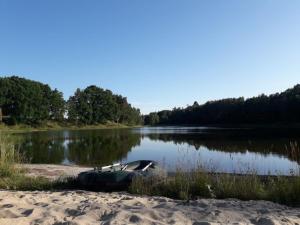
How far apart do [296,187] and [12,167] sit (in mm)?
A: 7417

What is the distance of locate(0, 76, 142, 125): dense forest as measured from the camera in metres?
80.2

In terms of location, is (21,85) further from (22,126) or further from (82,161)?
(82,161)

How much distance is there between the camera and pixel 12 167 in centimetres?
1136

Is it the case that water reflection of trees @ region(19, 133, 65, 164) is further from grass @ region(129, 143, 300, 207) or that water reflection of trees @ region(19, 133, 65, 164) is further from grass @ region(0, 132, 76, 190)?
grass @ region(129, 143, 300, 207)

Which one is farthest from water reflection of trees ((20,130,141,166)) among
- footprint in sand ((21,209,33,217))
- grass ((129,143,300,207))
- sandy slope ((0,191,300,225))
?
footprint in sand ((21,209,33,217))

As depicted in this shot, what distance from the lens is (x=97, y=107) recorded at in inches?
4606

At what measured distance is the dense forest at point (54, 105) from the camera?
263ft

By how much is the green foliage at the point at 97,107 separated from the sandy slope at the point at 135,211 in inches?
3830

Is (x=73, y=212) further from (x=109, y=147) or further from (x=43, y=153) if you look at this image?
(x=109, y=147)

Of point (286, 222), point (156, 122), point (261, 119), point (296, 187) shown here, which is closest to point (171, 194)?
point (296, 187)

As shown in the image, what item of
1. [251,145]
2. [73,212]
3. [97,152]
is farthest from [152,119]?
[73,212]

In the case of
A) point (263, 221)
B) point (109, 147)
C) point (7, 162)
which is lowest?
point (263, 221)

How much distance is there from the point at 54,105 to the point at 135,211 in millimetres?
91242

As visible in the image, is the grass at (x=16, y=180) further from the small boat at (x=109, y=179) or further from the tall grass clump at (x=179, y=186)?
the tall grass clump at (x=179, y=186)
